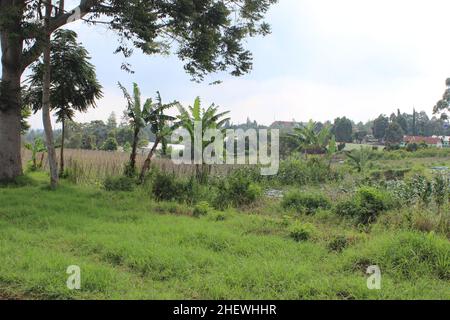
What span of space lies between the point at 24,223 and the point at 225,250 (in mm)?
3565

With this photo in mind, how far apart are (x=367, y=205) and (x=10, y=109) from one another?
886 centimetres

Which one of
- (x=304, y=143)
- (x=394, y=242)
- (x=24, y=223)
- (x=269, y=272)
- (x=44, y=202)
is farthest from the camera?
(x=304, y=143)

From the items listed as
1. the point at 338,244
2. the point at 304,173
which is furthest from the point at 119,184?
the point at 304,173

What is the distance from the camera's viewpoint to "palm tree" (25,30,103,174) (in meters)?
11.5

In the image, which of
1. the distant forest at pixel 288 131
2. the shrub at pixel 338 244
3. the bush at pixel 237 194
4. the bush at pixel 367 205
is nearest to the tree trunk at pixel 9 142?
the bush at pixel 237 194

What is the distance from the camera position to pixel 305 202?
830cm

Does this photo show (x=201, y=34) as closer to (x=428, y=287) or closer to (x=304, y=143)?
(x=428, y=287)

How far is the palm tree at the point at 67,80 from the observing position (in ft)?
37.8

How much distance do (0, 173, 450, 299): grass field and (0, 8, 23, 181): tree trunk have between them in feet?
12.4

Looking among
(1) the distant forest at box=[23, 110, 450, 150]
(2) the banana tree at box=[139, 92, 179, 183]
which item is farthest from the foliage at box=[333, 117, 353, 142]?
(2) the banana tree at box=[139, 92, 179, 183]

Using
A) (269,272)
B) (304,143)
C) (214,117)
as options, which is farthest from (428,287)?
(304,143)

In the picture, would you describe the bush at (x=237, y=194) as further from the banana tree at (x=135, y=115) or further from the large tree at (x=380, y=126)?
the large tree at (x=380, y=126)

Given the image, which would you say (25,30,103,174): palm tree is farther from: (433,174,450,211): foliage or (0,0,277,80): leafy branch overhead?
(433,174,450,211): foliage

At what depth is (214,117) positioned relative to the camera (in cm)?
1310
